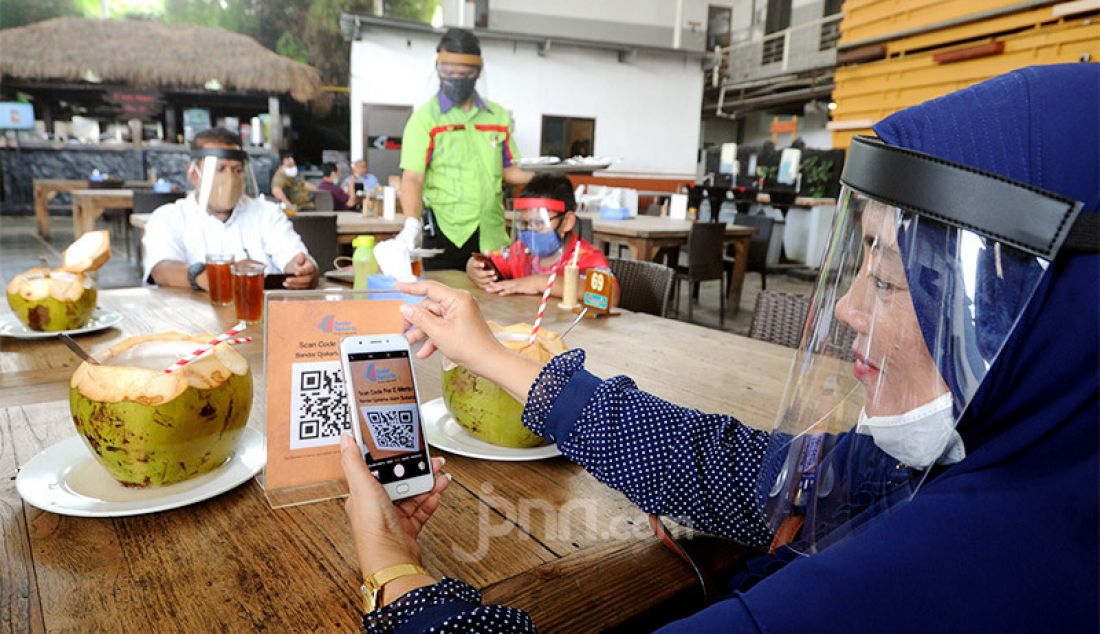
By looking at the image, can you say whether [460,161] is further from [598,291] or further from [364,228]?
[598,291]

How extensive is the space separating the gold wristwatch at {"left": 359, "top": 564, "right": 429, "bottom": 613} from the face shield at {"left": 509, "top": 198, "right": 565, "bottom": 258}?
2.18m

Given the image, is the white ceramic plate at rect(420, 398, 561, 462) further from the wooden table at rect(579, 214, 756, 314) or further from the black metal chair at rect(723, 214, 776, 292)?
the black metal chair at rect(723, 214, 776, 292)

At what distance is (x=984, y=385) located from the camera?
1.90 feet

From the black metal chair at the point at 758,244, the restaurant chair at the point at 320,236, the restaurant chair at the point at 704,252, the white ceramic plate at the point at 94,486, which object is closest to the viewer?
the white ceramic plate at the point at 94,486

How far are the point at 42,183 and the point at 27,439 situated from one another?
10.4 meters

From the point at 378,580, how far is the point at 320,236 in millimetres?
3824

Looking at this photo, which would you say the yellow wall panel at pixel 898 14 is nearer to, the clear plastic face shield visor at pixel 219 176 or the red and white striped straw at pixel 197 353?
the clear plastic face shield visor at pixel 219 176

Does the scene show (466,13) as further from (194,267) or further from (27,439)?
(27,439)

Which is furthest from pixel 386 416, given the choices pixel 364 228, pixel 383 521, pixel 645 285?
pixel 364 228

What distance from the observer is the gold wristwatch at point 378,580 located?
634mm

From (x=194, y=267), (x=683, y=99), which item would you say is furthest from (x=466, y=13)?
(x=194, y=267)

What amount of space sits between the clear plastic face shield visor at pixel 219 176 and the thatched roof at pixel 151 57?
35.4 ft

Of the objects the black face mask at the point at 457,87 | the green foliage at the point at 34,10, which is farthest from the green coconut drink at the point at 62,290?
the green foliage at the point at 34,10

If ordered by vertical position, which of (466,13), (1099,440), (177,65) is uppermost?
(466,13)
